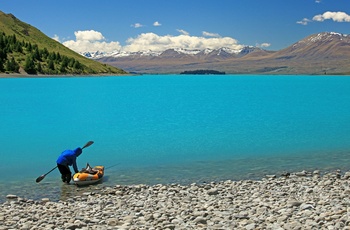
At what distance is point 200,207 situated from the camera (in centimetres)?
1533

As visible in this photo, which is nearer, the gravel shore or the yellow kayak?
the gravel shore

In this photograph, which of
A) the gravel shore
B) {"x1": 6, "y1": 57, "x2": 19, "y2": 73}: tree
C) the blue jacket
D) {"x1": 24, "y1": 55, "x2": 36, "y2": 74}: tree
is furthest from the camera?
{"x1": 24, "y1": 55, "x2": 36, "y2": 74}: tree

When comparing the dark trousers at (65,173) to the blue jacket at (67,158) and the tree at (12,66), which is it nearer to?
the blue jacket at (67,158)

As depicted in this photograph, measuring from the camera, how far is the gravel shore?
12.8 metres

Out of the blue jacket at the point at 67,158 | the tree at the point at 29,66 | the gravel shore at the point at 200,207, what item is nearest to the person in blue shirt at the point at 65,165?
the blue jacket at the point at 67,158

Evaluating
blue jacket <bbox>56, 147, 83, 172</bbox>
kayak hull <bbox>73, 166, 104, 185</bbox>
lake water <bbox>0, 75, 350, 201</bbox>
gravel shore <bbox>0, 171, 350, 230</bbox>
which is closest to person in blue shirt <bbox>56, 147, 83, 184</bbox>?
blue jacket <bbox>56, 147, 83, 172</bbox>

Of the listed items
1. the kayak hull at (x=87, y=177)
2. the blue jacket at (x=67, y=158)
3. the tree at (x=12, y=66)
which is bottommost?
the kayak hull at (x=87, y=177)

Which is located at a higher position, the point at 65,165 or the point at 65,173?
the point at 65,165

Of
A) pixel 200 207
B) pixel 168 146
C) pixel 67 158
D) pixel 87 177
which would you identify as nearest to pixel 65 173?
pixel 67 158

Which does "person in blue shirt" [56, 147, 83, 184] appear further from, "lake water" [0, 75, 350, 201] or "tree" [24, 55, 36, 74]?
"tree" [24, 55, 36, 74]

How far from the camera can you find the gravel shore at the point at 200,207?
12.8 meters

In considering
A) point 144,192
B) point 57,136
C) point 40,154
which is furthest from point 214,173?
point 57,136

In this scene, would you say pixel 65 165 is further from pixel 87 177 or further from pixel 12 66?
pixel 12 66

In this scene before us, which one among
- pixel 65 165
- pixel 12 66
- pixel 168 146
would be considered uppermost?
pixel 12 66
